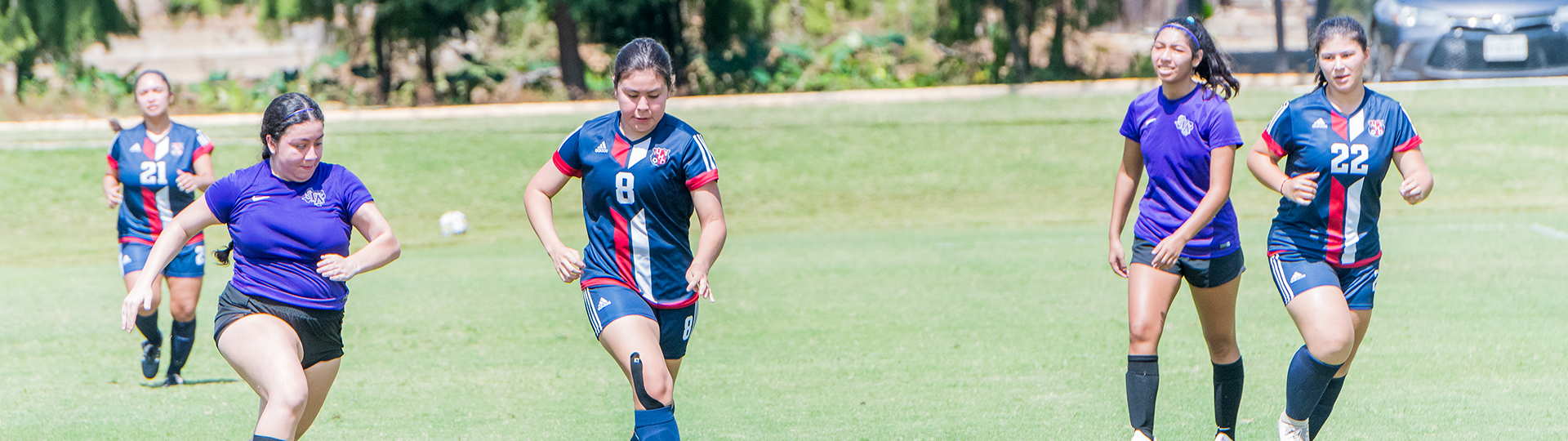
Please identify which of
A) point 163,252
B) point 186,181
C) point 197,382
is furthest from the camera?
point 197,382

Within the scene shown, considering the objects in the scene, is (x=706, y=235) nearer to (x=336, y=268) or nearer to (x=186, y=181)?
(x=336, y=268)

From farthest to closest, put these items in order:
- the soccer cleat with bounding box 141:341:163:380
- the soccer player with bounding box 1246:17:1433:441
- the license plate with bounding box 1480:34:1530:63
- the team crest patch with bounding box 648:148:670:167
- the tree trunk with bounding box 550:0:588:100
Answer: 1. the tree trunk with bounding box 550:0:588:100
2. the license plate with bounding box 1480:34:1530:63
3. the soccer cleat with bounding box 141:341:163:380
4. the soccer player with bounding box 1246:17:1433:441
5. the team crest patch with bounding box 648:148:670:167

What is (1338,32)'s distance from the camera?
16.8 feet

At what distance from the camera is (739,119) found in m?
21.9

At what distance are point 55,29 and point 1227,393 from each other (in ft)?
81.3

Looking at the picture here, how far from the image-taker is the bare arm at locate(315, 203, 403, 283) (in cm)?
463

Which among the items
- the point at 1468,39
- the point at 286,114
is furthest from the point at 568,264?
the point at 1468,39

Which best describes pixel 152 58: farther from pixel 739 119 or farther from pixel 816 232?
pixel 816 232

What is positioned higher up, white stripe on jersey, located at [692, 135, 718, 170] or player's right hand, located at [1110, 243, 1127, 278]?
white stripe on jersey, located at [692, 135, 718, 170]

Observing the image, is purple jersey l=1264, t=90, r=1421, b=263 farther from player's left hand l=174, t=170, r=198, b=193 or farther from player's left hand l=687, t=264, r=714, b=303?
player's left hand l=174, t=170, r=198, b=193

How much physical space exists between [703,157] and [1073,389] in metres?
2.80

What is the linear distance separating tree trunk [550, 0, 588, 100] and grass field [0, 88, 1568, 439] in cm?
526

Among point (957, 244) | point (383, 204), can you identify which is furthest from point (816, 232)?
point (383, 204)

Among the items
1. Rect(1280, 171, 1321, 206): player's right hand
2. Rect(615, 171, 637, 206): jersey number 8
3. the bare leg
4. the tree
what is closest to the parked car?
Rect(1280, 171, 1321, 206): player's right hand
